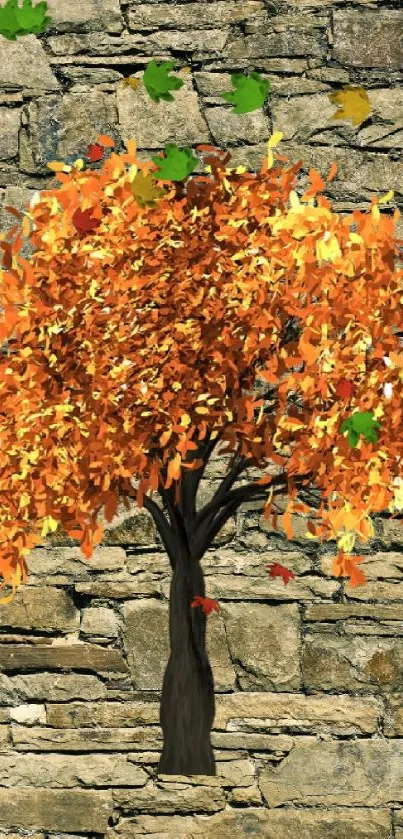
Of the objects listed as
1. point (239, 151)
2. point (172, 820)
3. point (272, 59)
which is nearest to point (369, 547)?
point (172, 820)

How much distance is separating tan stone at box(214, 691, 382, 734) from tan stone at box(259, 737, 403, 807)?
83 millimetres

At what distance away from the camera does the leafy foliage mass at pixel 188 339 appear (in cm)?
609

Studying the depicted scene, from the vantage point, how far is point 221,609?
24.3 ft

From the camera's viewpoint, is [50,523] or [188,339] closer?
[188,339]

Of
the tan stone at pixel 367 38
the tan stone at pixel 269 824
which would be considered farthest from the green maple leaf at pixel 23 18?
the tan stone at pixel 269 824

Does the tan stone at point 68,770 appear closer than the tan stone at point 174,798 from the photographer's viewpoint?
No

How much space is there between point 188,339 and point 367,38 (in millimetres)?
2659

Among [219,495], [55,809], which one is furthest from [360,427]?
[55,809]

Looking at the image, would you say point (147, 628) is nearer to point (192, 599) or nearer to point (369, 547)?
point (192, 599)

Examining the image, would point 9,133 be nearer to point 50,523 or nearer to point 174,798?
point 50,523

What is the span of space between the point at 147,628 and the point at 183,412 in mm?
1745

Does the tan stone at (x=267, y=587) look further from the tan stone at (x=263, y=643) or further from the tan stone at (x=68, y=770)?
the tan stone at (x=68, y=770)

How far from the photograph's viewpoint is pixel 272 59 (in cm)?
779

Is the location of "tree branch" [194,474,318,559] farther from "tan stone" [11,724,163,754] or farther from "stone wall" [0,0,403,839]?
"tan stone" [11,724,163,754]
